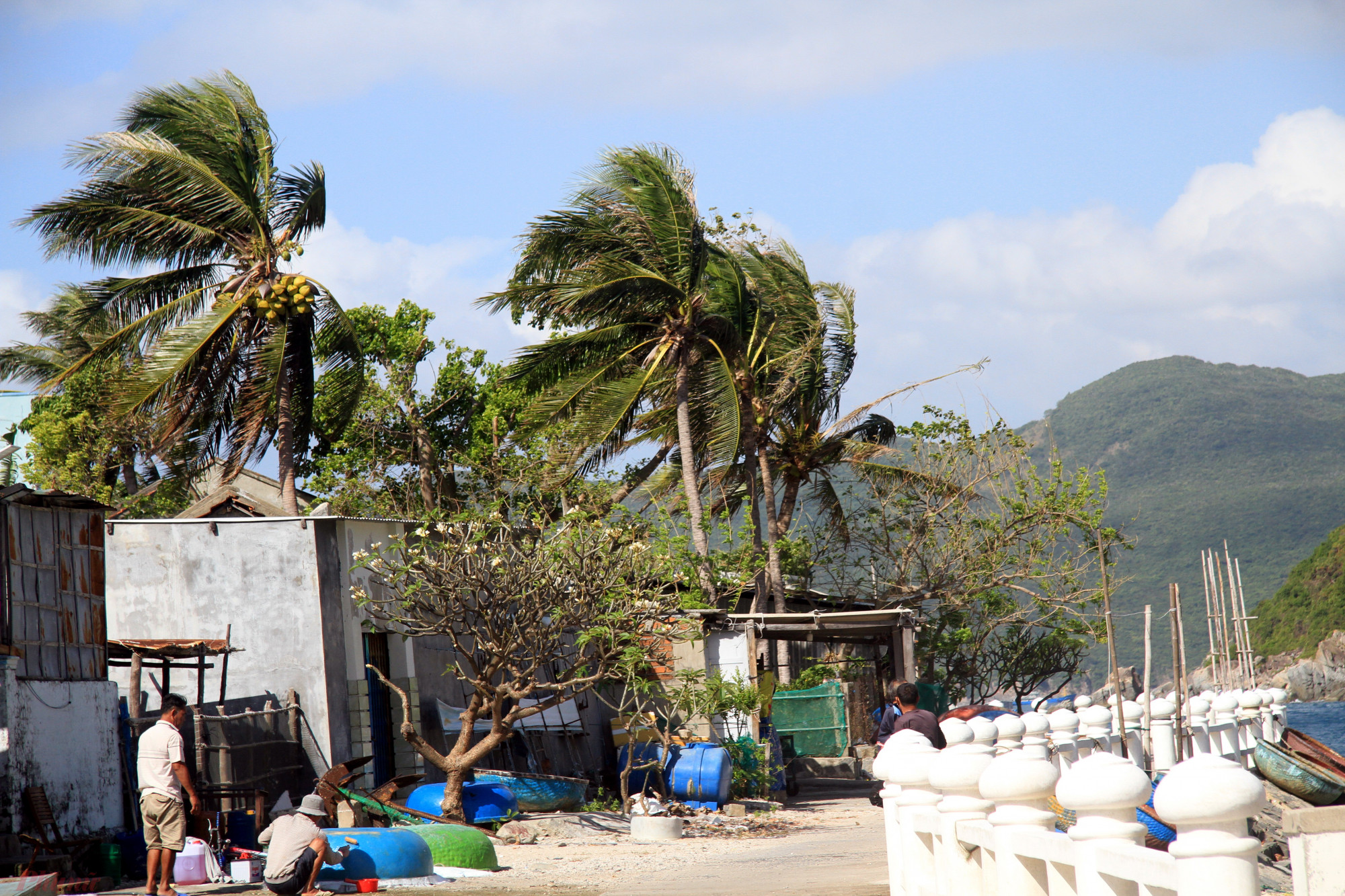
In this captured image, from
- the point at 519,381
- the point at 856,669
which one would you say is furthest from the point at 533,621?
the point at 856,669

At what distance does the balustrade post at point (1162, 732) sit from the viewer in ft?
43.9

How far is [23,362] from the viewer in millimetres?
32812

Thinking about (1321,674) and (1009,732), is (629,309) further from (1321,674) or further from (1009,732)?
(1321,674)

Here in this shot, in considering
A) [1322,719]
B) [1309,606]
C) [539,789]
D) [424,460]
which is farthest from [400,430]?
[1309,606]

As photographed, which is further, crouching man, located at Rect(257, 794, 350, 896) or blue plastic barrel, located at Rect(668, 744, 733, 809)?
blue plastic barrel, located at Rect(668, 744, 733, 809)

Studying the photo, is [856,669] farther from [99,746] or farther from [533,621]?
[99,746]

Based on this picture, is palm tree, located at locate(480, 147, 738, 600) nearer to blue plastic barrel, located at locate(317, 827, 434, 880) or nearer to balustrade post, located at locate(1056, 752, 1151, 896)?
blue plastic barrel, located at locate(317, 827, 434, 880)

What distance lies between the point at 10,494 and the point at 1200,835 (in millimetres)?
11395

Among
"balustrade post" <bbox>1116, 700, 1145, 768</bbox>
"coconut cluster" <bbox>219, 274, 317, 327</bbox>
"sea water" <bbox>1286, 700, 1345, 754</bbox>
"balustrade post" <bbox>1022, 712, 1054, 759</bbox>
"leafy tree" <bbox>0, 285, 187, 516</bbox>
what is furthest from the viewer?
"sea water" <bbox>1286, 700, 1345, 754</bbox>

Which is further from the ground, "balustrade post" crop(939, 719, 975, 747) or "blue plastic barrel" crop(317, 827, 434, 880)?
"balustrade post" crop(939, 719, 975, 747)

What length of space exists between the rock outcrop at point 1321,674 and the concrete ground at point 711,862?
85.7 metres

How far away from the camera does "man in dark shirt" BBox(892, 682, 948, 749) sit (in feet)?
34.9

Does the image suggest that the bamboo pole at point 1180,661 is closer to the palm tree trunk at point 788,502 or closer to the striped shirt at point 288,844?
the striped shirt at point 288,844

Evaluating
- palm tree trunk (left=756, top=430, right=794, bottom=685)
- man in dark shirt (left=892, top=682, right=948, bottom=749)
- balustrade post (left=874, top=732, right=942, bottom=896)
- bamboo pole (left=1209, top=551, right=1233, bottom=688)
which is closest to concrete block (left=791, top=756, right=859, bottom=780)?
palm tree trunk (left=756, top=430, right=794, bottom=685)
